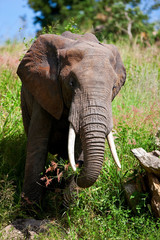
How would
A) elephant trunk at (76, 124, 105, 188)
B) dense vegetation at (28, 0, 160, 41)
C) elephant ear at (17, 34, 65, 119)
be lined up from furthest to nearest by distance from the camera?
dense vegetation at (28, 0, 160, 41)
elephant ear at (17, 34, 65, 119)
elephant trunk at (76, 124, 105, 188)

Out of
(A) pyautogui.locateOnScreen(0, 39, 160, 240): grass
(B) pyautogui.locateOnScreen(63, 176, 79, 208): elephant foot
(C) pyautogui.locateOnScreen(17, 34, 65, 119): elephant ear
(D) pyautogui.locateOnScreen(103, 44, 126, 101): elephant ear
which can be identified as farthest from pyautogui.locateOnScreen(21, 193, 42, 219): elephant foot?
(D) pyautogui.locateOnScreen(103, 44, 126, 101): elephant ear

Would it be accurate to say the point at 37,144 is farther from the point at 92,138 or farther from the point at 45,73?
the point at 92,138

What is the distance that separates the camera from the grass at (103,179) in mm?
→ 4082

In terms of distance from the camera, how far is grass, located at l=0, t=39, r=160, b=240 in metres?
4.08

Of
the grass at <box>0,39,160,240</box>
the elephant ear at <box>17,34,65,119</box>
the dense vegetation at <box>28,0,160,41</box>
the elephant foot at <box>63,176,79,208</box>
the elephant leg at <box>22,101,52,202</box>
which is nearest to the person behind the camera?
the grass at <box>0,39,160,240</box>

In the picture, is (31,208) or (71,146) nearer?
(71,146)

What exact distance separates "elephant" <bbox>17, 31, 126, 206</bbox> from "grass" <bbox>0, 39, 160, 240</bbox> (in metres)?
0.31

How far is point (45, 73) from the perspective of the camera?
424 cm

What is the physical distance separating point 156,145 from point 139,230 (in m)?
1.38

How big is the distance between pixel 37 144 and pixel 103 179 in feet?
3.53

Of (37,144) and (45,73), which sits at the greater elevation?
(45,73)

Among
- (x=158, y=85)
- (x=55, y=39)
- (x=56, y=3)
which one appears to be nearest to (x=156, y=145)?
(x=55, y=39)

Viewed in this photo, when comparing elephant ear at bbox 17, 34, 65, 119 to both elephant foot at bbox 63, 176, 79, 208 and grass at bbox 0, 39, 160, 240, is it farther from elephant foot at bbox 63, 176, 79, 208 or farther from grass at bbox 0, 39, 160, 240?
grass at bbox 0, 39, 160, 240

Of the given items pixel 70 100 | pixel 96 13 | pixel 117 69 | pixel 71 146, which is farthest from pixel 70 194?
pixel 96 13
